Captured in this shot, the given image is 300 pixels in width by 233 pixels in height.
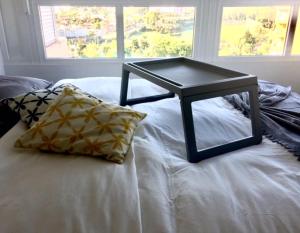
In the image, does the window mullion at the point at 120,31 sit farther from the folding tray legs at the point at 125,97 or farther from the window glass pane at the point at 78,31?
the folding tray legs at the point at 125,97

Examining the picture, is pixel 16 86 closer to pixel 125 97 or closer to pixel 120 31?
pixel 125 97

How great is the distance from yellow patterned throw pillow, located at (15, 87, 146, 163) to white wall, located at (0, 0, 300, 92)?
1.63 m

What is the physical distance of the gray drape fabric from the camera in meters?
1.15

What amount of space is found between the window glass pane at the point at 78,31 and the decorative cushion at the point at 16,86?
1.05 meters

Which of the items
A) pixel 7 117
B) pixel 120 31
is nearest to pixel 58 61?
pixel 120 31

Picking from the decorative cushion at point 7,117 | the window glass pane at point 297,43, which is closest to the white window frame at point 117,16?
the window glass pane at point 297,43

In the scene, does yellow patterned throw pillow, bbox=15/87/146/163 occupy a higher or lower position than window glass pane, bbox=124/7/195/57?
lower

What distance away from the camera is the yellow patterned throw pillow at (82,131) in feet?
3.14

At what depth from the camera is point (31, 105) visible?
3.90ft

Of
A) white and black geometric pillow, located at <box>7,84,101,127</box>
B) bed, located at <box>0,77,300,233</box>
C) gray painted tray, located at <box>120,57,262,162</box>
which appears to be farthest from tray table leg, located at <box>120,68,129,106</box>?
bed, located at <box>0,77,300,233</box>

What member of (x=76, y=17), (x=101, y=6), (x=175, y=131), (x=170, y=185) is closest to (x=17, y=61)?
(x=76, y=17)

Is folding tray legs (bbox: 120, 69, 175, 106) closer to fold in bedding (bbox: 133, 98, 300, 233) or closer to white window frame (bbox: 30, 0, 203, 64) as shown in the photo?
fold in bedding (bbox: 133, 98, 300, 233)

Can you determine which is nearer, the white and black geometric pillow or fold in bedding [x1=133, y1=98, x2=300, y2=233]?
fold in bedding [x1=133, y1=98, x2=300, y2=233]

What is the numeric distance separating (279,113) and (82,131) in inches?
36.6
